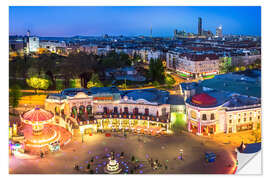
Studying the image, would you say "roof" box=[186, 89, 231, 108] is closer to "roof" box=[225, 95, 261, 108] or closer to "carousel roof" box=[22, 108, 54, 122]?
"roof" box=[225, 95, 261, 108]

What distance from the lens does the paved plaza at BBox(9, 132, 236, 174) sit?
20.1 meters

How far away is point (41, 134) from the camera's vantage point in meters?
25.6

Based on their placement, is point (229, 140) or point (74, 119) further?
point (74, 119)

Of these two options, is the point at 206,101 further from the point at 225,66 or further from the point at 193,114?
the point at 225,66

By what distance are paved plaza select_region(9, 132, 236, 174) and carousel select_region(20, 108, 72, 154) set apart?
964 millimetres

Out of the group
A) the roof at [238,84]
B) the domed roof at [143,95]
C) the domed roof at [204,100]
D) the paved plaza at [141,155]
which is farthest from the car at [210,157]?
the domed roof at [143,95]

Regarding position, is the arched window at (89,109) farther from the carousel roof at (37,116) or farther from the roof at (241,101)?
the roof at (241,101)

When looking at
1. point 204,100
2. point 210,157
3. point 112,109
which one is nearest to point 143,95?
point 112,109

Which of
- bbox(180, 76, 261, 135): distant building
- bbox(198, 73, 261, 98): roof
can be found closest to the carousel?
bbox(180, 76, 261, 135): distant building

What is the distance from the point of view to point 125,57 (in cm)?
5759

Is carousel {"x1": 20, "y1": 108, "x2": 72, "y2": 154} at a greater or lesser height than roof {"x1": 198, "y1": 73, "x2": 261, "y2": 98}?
lesser
